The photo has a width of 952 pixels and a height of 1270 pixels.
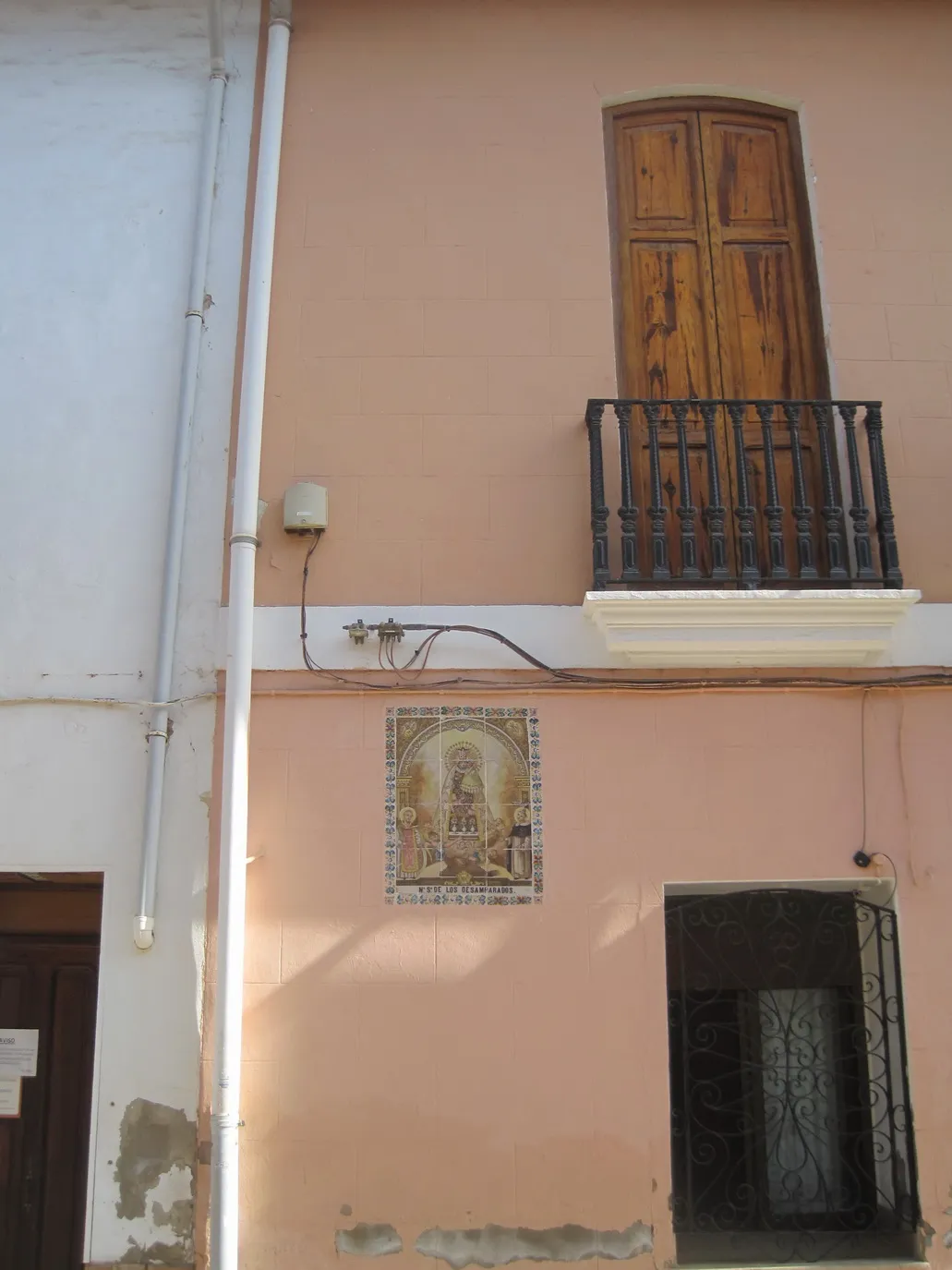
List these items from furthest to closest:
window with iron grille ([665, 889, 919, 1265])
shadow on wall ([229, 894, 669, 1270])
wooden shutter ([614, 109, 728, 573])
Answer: wooden shutter ([614, 109, 728, 573]) → window with iron grille ([665, 889, 919, 1265]) → shadow on wall ([229, 894, 669, 1270])

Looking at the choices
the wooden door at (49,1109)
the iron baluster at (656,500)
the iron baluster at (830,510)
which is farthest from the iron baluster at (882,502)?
the wooden door at (49,1109)

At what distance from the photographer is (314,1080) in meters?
4.41

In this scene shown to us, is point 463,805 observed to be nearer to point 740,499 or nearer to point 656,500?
point 656,500

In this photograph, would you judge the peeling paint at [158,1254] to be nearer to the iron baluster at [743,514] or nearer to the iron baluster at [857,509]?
the iron baluster at [743,514]

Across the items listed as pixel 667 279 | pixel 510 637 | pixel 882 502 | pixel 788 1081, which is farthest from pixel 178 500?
pixel 788 1081

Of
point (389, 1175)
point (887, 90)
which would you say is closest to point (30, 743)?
point (389, 1175)

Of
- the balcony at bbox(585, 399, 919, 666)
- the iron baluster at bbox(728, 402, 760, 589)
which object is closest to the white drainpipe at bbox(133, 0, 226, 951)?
the balcony at bbox(585, 399, 919, 666)

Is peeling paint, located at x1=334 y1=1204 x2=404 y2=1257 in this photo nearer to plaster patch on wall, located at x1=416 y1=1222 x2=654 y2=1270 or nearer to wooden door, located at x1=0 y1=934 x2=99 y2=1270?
plaster patch on wall, located at x1=416 y1=1222 x2=654 y2=1270

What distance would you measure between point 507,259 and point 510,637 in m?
1.82

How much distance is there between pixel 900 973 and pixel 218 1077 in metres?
2.63

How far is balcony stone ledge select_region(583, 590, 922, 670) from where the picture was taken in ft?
15.2

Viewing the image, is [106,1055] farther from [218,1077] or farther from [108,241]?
[108,241]

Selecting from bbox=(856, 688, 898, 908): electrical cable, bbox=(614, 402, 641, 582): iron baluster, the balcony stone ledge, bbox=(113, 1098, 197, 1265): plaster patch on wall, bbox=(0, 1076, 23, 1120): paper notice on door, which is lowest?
bbox=(113, 1098, 197, 1265): plaster patch on wall

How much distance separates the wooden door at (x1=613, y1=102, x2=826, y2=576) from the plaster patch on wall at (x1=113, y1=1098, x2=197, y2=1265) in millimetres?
3052
